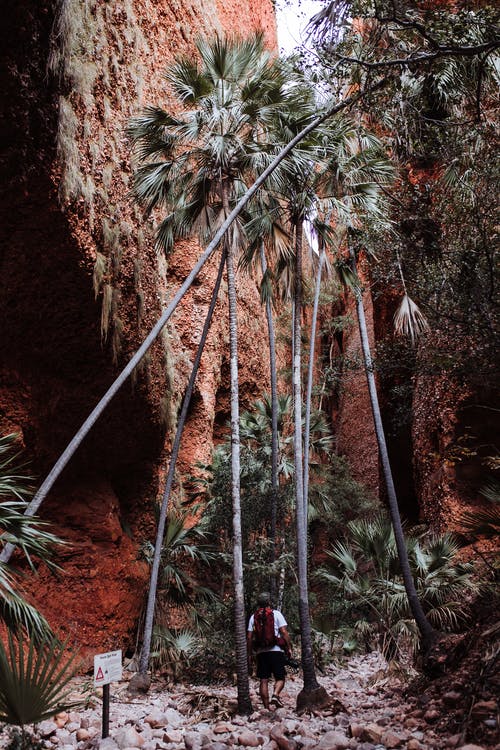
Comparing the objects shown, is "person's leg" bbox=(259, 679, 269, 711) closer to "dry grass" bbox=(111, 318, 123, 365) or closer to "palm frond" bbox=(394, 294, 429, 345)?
"dry grass" bbox=(111, 318, 123, 365)

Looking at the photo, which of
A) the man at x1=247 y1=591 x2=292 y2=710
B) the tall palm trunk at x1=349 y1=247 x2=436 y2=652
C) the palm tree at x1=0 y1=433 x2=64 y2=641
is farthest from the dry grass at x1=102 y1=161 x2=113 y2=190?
the man at x1=247 y1=591 x2=292 y2=710

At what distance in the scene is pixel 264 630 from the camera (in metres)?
6.89

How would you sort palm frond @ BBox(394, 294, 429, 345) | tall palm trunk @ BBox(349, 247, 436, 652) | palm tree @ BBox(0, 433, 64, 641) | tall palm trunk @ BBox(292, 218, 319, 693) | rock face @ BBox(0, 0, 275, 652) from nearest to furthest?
palm tree @ BBox(0, 433, 64, 641), rock face @ BBox(0, 0, 275, 652), tall palm trunk @ BBox(292, 218, 319, 693), tall palm trunk @ BBox(349, 247, 436, 652), palm frond @ BBox(394, 294, 429, 345)

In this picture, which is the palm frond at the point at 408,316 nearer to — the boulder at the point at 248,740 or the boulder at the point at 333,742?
the boulder at the point at 333,742

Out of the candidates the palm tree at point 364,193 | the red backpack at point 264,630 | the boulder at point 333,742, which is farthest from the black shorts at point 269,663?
the palm tree at point 364,193

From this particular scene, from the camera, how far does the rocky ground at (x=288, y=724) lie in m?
4.73

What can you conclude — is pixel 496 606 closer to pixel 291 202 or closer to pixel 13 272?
pixel 291 202

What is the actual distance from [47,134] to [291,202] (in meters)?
4.47

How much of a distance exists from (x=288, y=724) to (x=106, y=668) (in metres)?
2.29

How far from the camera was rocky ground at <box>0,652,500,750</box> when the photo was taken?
186 inches

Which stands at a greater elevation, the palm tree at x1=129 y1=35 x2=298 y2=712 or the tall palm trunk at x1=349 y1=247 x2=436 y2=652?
the palm tree at x1=129 y1=35 x2=298 y2=712

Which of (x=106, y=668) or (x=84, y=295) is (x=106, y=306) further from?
(x=106, y=668)

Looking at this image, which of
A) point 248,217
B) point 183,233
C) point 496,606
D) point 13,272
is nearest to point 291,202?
point 248,217

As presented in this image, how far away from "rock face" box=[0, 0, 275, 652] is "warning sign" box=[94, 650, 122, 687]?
2.91 m
